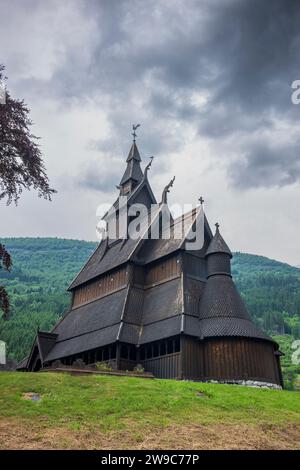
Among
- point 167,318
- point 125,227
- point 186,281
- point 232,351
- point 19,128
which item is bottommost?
point 232,351

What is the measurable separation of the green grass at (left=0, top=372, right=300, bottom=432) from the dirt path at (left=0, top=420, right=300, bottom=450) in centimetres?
70

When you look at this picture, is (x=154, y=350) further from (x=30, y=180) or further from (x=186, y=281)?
(x=30, y=180)

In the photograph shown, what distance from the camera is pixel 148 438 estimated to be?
45.1ft

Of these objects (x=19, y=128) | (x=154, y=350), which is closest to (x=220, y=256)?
(x=154, y=350)

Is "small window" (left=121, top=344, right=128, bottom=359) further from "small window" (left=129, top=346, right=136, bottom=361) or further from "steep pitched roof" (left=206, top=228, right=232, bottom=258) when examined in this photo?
"steep pitched roof" (left=206, top=228, right=232, bottom=258)

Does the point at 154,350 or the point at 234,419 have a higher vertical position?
the point at 154,350

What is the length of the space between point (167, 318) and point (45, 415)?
64.4ft

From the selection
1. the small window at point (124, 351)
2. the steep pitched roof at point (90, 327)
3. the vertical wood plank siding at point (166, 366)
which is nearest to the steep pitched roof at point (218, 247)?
the steep pitched roof at point (90, 327)

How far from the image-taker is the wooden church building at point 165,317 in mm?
31766

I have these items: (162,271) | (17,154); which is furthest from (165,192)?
(17,154)

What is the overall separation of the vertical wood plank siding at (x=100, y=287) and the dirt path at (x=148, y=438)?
86.3 ft

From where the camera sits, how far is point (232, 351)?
103 feet

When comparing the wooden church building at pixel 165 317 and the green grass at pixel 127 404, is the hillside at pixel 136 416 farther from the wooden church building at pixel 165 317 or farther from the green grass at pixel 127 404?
the wooden church building at pixel 165 317

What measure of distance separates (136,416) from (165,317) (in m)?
18.8
